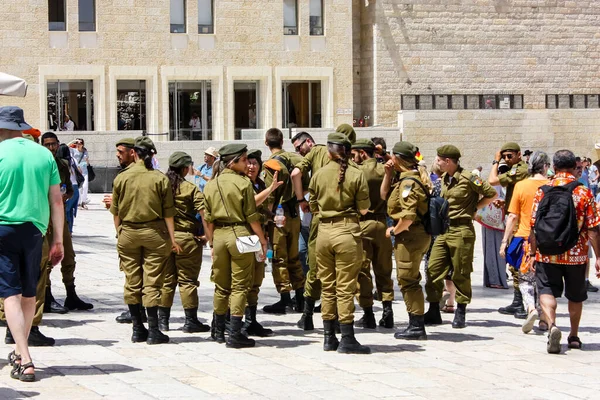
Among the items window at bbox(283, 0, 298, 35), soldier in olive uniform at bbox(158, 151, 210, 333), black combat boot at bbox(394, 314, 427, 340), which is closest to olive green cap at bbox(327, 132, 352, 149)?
soldier in olive uniform at bbox(158, 151, 210, 333)

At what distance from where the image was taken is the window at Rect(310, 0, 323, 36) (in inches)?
1661

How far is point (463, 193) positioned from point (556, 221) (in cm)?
156

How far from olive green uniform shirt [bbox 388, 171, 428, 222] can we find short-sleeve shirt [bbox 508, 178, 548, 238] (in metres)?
1.26

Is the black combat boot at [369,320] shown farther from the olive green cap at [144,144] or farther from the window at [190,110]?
the window at [190,110]

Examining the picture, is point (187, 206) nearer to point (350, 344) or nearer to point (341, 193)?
point (341, 193)

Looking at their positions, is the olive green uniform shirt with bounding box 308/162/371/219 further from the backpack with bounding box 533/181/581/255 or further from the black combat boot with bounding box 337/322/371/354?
the backpack with bounding box 533/181/581/255

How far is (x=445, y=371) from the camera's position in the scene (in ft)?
28.8

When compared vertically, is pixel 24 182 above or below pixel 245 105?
below

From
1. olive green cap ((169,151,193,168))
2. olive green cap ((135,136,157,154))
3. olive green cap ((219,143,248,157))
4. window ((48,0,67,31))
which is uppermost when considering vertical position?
window ((48,0,67,31))

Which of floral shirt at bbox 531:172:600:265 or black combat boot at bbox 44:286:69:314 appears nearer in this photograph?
floral shirt at bbox 531:172:600:265

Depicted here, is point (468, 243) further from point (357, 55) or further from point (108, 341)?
point (357, 55)

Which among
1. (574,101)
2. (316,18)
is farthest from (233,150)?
(574,101)

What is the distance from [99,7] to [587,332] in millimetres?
30787

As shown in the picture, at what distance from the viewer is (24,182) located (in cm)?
834
